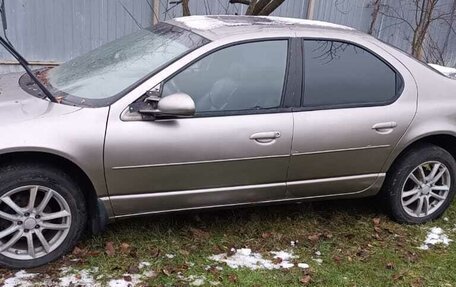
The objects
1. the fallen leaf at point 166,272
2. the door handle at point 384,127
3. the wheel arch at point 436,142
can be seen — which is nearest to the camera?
the fallen leaf at point 166,272

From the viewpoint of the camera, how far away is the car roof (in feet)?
11.9

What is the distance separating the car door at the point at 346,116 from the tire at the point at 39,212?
59.5 inches

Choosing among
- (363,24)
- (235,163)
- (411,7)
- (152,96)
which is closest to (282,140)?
(235,163)

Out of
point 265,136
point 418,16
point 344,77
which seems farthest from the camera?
→ point 418,16

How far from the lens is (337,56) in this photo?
3.82 metres

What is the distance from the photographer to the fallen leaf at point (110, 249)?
347 cm

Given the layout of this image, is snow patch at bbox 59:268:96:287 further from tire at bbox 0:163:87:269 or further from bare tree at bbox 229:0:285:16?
bare tree at bbox 229:0:285:16

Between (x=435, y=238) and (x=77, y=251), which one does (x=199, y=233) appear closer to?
(x=77, y=251)

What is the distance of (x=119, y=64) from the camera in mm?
3637

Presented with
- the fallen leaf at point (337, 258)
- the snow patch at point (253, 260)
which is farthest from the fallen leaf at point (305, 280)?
the fallen leaf at point (337, 258)

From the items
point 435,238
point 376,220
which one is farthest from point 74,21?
point 435,238

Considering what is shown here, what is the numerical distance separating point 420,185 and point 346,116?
1010mm

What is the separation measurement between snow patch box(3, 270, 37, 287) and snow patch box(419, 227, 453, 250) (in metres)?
2.80

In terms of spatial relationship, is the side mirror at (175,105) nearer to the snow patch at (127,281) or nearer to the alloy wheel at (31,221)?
the alloy wheel at (31,221)
